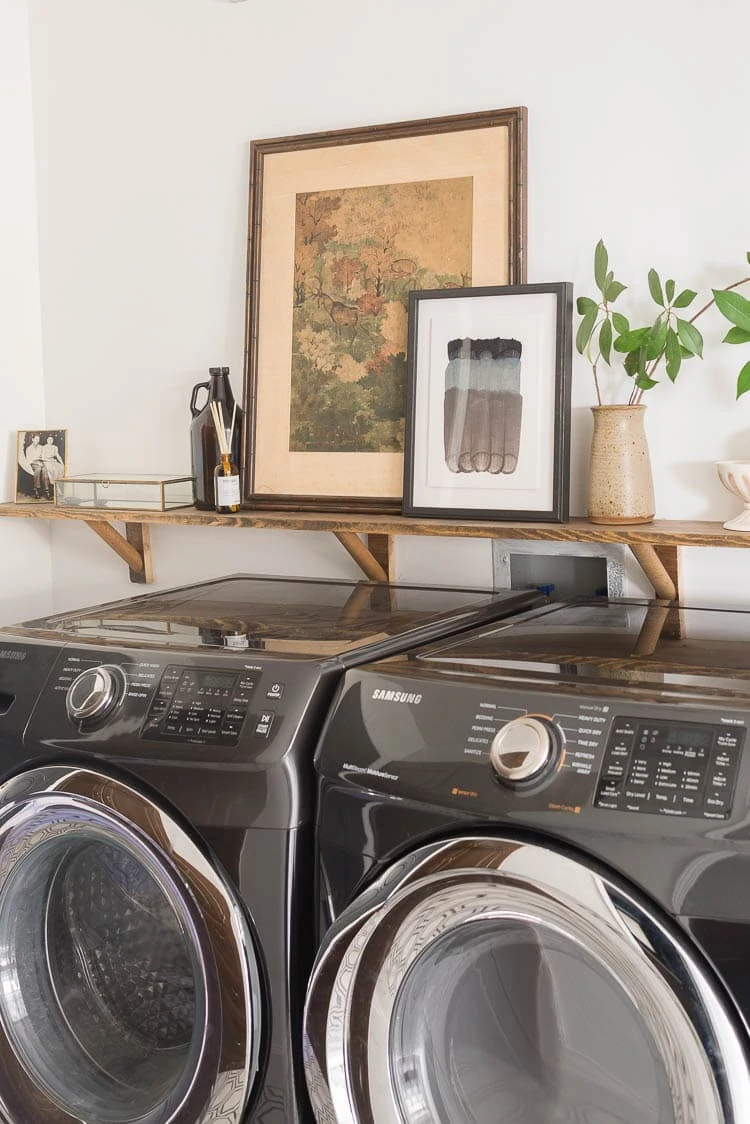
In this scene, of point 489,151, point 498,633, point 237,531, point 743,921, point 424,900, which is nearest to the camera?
point 743,921

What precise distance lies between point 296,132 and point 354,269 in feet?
1.14

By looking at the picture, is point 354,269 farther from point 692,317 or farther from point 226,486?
point 692,317

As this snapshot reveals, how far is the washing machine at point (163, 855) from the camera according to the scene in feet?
5.07

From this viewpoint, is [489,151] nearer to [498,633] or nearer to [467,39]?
[467,39]

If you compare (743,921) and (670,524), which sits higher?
(670,524)

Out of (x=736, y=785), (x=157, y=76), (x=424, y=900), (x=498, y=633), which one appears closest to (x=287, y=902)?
(x=424, y=900)

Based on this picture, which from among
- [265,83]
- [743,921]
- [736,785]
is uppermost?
[265,83]

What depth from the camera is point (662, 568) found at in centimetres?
202

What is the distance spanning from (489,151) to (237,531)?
100cm

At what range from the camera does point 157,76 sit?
99.0 inches

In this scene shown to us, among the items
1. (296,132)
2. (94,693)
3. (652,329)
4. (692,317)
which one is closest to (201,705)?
(94,693)

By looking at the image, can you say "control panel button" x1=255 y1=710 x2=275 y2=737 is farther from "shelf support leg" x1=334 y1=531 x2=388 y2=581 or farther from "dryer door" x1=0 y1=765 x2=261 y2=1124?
"shelf support leg" x1=334 y1=531 x2=388 y2=581

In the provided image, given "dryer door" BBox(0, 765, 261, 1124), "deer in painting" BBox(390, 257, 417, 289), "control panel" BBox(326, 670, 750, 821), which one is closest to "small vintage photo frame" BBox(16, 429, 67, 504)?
"deer in painting" BBox(390, 257, 417, 289)

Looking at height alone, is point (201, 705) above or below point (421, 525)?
below
